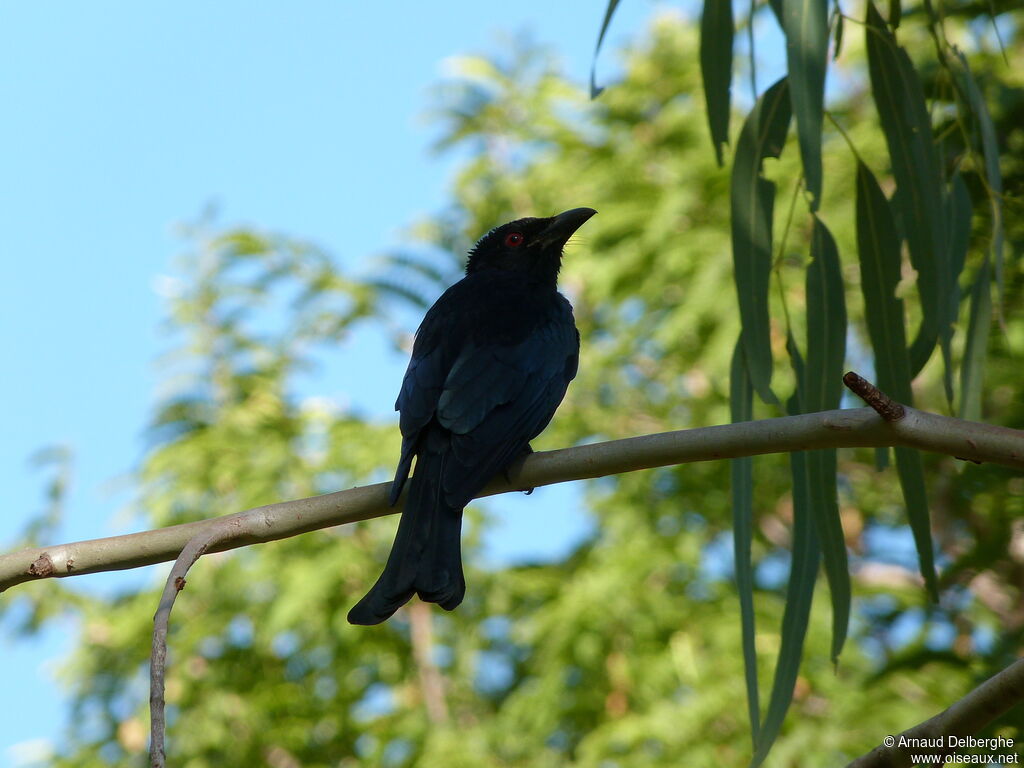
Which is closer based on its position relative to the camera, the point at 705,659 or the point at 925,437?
the point at 925,437

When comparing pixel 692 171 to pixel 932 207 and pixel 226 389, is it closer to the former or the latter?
pixel 226 389

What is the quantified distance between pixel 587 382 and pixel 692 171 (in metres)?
1.28

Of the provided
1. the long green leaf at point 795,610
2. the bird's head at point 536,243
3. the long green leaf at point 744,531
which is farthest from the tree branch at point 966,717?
the bird's head at point 536,243

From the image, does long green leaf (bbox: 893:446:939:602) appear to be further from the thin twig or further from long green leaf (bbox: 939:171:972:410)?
the thin twig

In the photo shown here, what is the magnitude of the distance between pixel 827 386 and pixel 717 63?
995mm

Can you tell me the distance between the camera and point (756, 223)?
3.16 meters

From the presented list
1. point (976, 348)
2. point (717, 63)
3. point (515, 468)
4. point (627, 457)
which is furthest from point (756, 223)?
point (627, 457)

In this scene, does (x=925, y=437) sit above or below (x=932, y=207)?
below

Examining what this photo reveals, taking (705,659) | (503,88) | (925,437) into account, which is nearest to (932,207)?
(925,437)

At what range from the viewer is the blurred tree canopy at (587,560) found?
16.2 feet

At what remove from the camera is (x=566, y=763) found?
209 inches

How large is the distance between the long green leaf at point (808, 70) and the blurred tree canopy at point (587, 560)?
4.94 ft

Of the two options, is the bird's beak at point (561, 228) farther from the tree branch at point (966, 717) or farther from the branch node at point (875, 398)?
the tree branch at point (966, 717)

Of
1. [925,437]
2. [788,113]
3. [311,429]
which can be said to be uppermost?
[311,429]
